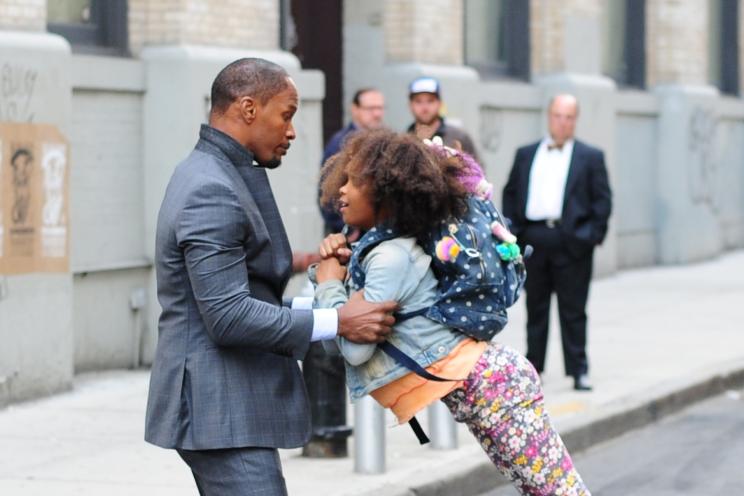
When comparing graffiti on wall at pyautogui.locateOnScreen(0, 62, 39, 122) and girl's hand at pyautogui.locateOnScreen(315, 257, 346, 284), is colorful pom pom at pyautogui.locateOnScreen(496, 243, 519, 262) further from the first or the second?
graffiti on wall at pyautogui.locateOnScreen(0, 62, 39, 122)

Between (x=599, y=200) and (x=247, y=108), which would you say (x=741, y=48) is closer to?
(x=599, y=200)

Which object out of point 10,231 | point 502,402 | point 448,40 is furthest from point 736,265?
point 502,402

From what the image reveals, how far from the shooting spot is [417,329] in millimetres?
4758

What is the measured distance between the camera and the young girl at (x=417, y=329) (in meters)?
4.68

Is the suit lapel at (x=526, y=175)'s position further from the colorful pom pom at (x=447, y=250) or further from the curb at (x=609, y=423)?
the colorful pom pom at (x=447, y=250)

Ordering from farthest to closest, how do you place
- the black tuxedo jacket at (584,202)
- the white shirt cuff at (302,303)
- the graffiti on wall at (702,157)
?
the graffiti on wall at (702,157) → the black tuxedo jacket at (584,202) → the white shirt cuff at (302,303)

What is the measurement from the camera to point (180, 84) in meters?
11.4

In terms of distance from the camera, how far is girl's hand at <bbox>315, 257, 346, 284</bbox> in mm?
4844

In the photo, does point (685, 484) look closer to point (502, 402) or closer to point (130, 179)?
point (502, 402)

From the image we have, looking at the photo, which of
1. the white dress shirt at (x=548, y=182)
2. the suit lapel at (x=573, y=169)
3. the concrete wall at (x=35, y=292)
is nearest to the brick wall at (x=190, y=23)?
the concrete wall at (x=35, y=292)

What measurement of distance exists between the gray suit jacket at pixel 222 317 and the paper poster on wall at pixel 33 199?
18.2 feet

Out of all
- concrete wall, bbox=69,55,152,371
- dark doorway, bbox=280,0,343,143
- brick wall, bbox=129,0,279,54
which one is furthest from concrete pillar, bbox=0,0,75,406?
dark doorway, bbox=280,0,343,143

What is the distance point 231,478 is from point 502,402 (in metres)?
0.86

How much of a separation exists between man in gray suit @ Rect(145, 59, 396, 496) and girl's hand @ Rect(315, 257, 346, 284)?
0.99 ft
